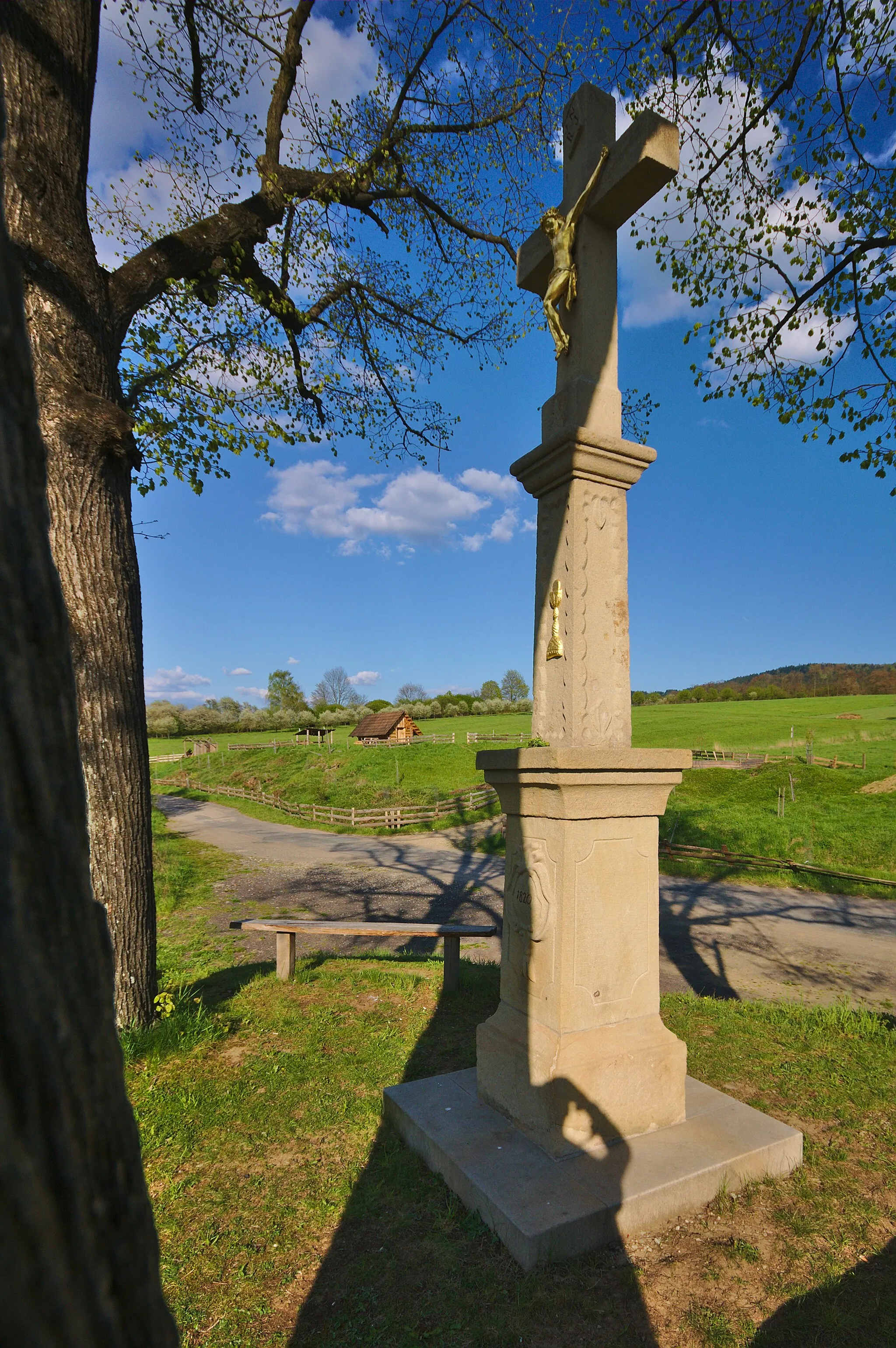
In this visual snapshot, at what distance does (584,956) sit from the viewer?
358 centimetres

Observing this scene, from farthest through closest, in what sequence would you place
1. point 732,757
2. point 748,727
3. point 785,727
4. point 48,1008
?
1. point 748,727
2. point 785,727
3. point 732,757
4. point 48,1008

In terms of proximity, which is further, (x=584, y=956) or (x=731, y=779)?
(x=731, y=779)

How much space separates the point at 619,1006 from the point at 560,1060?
1.54 feet

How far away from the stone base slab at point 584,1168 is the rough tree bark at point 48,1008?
286cm

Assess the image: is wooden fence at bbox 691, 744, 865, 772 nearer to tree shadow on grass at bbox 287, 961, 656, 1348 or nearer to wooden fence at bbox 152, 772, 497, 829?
wooden fence at bbox 152, 772, 497, 829

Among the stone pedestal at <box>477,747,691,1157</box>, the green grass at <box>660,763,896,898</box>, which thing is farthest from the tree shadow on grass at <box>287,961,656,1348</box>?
the green grass at <box>660,763,896,898</box>

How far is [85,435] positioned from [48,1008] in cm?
503

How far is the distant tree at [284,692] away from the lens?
71062 mm

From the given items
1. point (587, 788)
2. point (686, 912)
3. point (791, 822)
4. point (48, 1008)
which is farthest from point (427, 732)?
point (48, 1008)

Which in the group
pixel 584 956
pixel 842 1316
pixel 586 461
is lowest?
pixel 842 1316

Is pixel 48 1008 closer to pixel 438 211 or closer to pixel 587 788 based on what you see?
pixel 587 788

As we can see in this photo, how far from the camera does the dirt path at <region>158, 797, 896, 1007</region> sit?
8203 mm

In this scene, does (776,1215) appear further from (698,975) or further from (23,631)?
(698,975)

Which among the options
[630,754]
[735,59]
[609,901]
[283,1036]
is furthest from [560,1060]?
[735,59]
